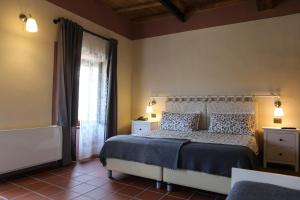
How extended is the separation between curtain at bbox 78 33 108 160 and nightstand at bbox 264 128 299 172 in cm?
291

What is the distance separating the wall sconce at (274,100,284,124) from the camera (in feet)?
12.0

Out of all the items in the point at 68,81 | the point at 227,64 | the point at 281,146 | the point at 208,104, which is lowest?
the point at 281,146

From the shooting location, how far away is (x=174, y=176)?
258cm

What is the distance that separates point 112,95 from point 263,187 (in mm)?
3402

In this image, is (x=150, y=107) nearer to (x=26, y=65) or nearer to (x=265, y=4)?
(x=26, y=65)

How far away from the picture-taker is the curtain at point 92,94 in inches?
157

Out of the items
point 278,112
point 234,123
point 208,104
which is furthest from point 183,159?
point 278,112

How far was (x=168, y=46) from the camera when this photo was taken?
4.82 metres

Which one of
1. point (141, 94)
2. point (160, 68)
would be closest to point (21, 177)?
point (141, 94)

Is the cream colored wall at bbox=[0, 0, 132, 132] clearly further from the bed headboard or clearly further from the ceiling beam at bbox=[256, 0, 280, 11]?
the ceiling beam at bbox=[256, 0, 280, 11]

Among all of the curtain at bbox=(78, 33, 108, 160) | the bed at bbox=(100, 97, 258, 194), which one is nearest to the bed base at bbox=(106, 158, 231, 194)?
the bed at bbox=(100, 97, 258, 194)

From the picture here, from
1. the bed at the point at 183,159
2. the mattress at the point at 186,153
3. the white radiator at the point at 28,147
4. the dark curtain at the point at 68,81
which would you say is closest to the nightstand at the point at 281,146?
the bed at the point at 183,159

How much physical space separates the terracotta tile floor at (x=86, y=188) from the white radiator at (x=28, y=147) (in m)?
0.21

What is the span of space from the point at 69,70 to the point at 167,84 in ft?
6.90
